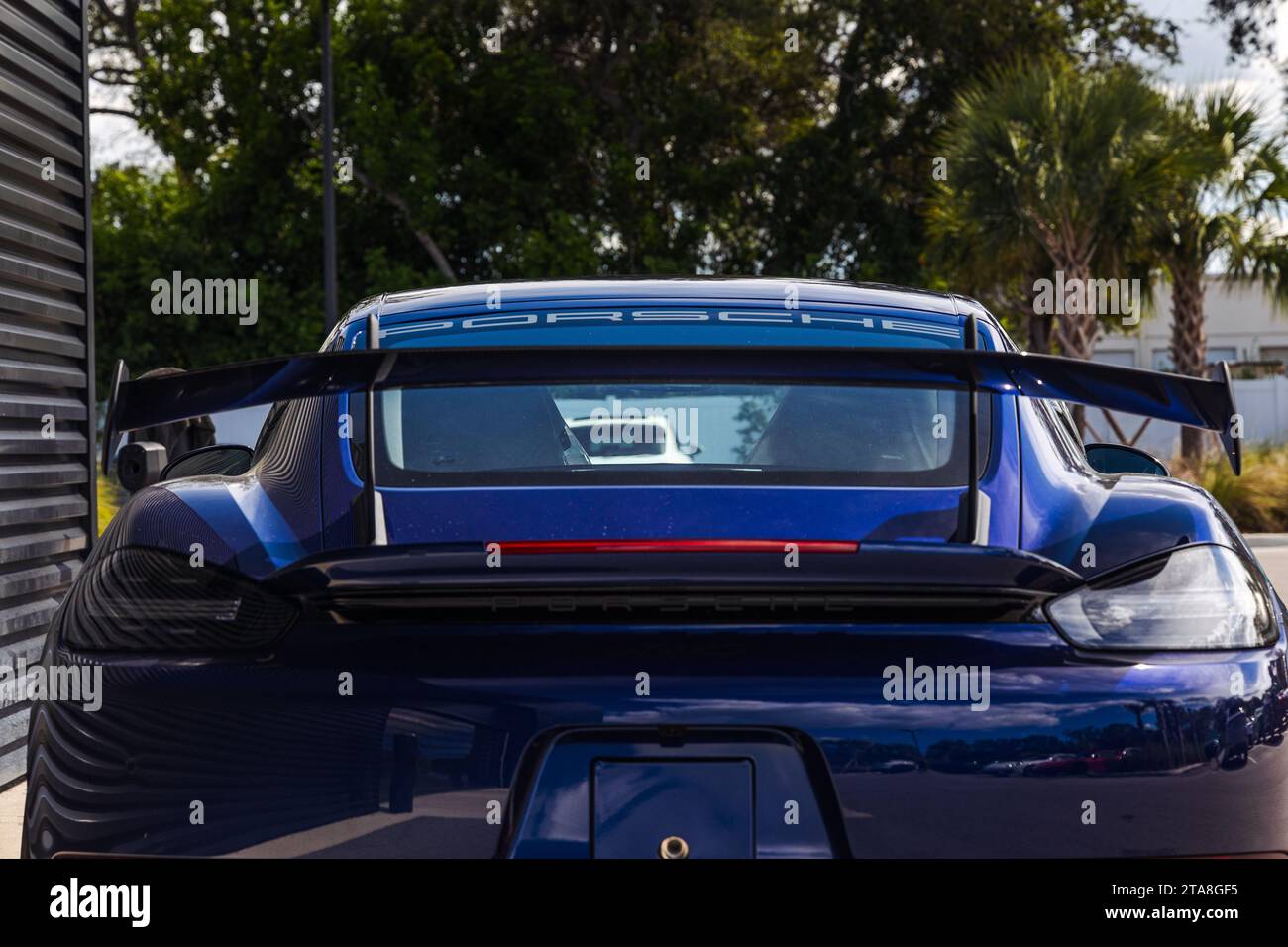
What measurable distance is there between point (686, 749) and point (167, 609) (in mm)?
823

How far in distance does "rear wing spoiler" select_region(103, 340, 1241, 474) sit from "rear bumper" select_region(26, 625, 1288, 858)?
0.40m

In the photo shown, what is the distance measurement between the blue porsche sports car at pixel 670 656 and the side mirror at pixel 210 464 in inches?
32.7

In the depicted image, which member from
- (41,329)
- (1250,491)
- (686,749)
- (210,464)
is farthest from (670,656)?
(1250,491)

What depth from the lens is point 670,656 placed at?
6.86 feet

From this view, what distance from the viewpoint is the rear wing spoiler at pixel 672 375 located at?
2.27m

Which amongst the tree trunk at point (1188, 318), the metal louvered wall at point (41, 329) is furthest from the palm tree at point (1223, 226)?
the metal louvered wall at point (41, 329)

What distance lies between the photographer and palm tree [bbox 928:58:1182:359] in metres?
20.0

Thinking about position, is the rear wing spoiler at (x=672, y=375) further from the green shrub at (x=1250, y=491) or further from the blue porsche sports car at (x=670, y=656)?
the green shrub at (x=1250, y=491)

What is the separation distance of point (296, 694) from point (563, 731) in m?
0.38

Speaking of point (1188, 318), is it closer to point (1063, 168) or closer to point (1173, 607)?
point (1063, 168)

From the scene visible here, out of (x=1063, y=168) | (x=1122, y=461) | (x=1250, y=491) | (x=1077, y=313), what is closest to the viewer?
(x=1122, y=461)

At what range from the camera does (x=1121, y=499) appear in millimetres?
2439

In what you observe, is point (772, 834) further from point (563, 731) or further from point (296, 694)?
point (296, 694)
